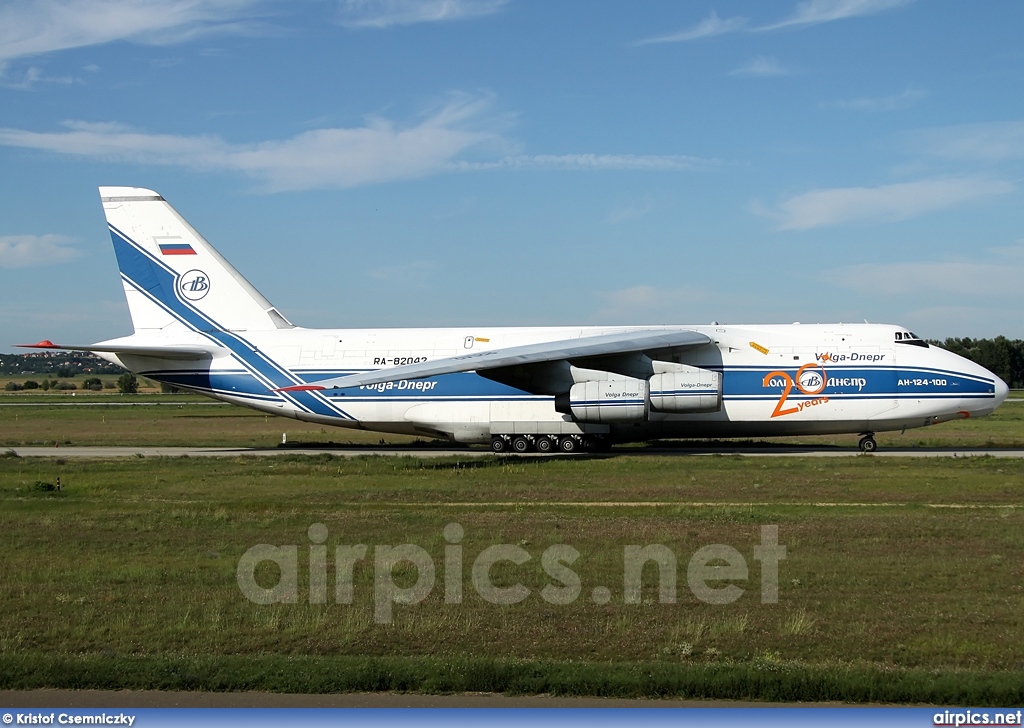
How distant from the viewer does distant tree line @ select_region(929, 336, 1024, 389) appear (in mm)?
99125

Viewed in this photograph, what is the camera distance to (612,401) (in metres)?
27.3

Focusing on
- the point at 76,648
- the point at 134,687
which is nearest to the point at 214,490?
the point at 76,648

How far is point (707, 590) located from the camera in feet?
34.5

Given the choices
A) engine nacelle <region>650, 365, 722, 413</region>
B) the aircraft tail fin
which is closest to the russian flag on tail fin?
the aircraft tail fin

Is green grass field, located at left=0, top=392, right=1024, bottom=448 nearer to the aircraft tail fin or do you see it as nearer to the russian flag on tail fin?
the aircraft tail fin

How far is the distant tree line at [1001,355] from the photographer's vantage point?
99.1 m

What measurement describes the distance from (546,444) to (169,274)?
43.4 ft

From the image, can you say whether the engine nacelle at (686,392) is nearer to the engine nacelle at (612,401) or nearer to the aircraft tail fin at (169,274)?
the engine nacelle at (612,401)

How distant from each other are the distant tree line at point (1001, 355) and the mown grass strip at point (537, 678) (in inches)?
3860

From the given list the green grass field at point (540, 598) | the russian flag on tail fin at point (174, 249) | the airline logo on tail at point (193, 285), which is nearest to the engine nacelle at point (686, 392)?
the green grass field at point (540, 598)

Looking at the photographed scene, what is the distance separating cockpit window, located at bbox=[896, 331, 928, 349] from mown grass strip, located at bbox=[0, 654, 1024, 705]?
74.7 feet

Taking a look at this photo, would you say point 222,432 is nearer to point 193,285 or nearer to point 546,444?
point 193,285

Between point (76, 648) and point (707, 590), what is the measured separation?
619 cm

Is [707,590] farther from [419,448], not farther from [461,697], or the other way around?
[419,448]
